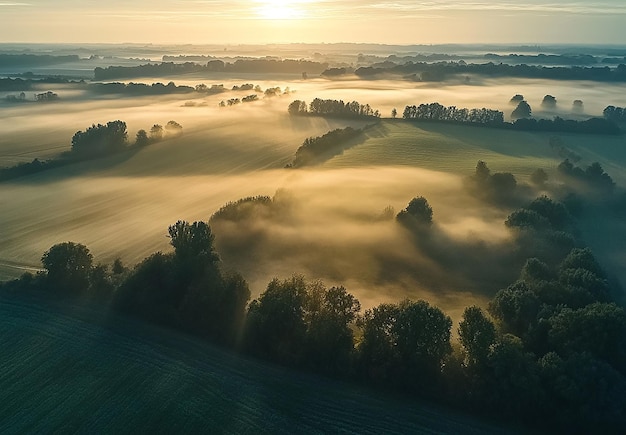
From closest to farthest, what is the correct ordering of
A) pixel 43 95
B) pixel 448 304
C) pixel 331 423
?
1. pixel 331 423
2. pixel 448 304
3. pixel 43 95

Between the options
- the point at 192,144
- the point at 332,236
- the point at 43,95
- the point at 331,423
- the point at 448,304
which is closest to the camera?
the point at 331,423

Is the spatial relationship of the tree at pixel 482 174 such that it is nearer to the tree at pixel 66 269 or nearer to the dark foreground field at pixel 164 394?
the dark foreground field at pixel 164 394

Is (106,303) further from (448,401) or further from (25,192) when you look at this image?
(25,192)

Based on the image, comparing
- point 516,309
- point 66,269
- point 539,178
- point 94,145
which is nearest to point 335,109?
point 94,145

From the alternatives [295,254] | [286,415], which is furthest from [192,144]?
[286,415]

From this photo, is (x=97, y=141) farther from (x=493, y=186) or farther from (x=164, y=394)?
(x=164, y=394)

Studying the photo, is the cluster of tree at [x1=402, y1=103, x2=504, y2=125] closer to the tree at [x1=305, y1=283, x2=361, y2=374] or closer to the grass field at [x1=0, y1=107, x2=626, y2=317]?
the grass field at [x1=0, y1=107, x2=626, y2=317]
